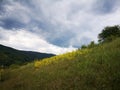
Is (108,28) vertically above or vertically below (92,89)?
above

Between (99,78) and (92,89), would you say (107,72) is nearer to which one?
(99,78)

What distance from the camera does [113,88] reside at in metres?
8.05

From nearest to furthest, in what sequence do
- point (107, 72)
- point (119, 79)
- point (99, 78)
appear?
point (119, 79), point (99, 78), point (107, 72)

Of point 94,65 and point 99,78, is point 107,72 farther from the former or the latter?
point 94,65

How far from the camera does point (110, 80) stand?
8977 millimetres

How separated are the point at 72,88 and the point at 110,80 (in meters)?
1.82

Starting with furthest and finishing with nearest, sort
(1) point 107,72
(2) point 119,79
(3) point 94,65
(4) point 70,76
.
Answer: (3) point 94,65
(4) point 70,76
(1) point 107,72
(2) point 119,79

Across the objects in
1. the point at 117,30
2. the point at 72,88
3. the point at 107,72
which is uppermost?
the point at 117,30

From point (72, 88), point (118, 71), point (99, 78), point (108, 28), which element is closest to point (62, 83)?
point (72, 88)

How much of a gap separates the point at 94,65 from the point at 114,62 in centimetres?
135

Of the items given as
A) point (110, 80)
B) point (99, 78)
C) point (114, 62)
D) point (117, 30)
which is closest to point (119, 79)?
point (110, 80)

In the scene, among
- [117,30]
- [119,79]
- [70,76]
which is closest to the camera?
[119,79]

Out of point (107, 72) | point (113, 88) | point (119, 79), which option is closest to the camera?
point (113, 88)

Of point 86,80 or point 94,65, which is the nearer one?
point 86,80
